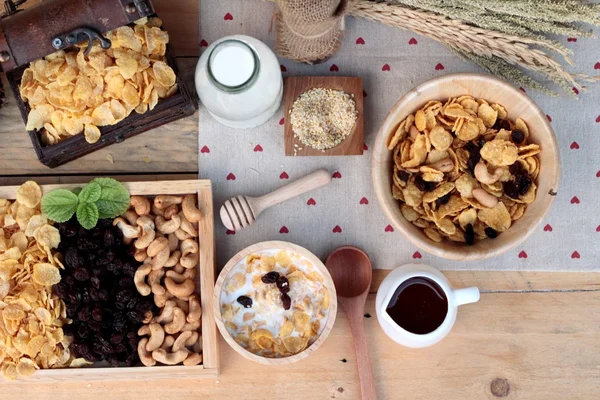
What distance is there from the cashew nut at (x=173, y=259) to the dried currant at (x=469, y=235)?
49 cm

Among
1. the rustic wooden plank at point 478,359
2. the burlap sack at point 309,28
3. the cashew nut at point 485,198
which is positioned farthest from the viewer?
the rustic wooden plank at point 478,359

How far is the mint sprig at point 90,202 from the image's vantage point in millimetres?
983

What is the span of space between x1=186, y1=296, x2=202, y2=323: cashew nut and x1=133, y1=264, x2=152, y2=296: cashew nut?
7cm

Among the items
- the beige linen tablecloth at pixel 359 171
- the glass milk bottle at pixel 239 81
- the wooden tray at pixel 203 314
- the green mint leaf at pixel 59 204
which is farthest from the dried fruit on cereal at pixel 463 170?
the green mint leaf at pixel 59 204

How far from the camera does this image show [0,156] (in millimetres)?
1072

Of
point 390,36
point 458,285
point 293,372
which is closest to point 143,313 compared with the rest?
point 293,372

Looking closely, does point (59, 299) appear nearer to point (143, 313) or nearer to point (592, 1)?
point (143, 313)

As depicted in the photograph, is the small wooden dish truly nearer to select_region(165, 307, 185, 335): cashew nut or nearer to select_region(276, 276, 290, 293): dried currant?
select_region(276, 276, 290, 293): dried currant

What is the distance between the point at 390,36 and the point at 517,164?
33cm

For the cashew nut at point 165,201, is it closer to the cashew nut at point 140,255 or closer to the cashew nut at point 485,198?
the cashew nut at point 140,255

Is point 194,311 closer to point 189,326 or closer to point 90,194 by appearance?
point 189,326

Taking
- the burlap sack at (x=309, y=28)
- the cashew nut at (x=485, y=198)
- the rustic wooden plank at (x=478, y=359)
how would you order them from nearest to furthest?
1. the burlap sack at (x=309, y=28)
2. the cashew nut at (x=485, y=198)
3. the rustic wooden plank at (x=478, y=359)

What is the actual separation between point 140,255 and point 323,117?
0.39 m

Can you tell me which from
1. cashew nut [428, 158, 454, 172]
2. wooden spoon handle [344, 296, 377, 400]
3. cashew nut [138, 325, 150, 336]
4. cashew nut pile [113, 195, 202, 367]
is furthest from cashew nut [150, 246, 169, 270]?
cashew nut [428, 158, 454, 172]
